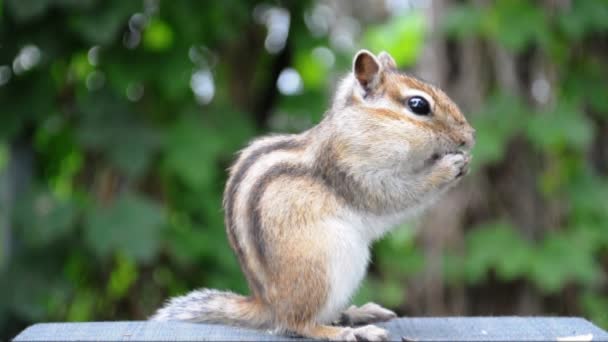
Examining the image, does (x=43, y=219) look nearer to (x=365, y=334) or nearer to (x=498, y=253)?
(x=365, y=334)

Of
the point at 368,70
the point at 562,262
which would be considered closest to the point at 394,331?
the point at 368,70

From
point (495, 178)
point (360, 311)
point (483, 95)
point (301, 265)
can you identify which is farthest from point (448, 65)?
point (301, 265)

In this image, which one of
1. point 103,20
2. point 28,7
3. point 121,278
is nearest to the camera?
point 28,7

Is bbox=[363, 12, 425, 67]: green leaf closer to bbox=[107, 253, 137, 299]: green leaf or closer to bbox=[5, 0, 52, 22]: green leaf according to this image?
bbox=[107, 253, 137, 299]: green leaf

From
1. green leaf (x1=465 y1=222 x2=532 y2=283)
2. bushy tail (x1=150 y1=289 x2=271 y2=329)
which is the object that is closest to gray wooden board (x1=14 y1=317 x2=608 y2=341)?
bushy tail (x1=150 y1=289 x2=271 y2=329)

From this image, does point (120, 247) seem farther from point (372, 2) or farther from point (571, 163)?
point (372, 2)

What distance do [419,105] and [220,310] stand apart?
93 cm

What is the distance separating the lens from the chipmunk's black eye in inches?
127

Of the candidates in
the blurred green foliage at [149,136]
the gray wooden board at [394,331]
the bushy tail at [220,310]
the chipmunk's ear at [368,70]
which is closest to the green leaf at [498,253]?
the blurred green foliage at [149,136]

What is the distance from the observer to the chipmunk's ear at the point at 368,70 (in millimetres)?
3336

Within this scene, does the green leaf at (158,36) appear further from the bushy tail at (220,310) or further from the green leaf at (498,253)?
the green leaf at (498,253)

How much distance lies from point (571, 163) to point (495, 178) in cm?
48

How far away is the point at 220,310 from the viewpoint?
10.6 feet

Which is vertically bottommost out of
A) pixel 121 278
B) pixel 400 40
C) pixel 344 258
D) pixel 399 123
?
pixel 121 278
